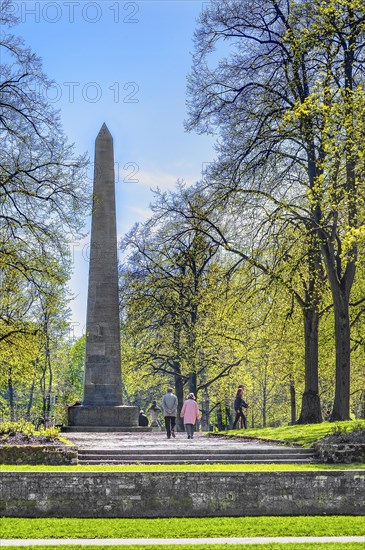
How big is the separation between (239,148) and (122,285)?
1705 centimetres

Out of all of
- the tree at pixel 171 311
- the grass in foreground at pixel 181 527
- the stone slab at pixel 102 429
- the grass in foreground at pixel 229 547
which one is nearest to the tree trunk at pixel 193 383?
the tree at pixel 171 311

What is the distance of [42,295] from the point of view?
2964 centimetres

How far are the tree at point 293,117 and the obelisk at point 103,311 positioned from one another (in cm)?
445

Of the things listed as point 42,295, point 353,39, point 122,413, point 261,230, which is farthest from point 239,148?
point 122,413

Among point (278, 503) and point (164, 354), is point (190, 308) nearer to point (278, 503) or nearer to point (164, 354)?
point (164, 354)

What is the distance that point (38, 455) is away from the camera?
19.1 m

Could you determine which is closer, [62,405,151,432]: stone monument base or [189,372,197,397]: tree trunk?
[62,405,151,432]: stone monument base

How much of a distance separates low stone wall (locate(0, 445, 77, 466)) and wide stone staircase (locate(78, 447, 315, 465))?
0.34 meters

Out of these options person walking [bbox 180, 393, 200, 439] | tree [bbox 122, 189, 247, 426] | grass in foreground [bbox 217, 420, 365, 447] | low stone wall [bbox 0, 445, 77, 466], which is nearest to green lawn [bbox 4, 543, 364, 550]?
low stone wall [bbox 0, 445, 77, 466]

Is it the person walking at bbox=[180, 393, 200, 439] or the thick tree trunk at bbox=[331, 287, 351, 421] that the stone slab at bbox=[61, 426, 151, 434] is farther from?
the thick tree trunk at bbox=[331, 287, 351, 421]

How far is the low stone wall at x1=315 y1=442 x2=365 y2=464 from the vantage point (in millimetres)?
19609

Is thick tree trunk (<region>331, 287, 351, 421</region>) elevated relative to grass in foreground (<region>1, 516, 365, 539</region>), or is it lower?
elevated

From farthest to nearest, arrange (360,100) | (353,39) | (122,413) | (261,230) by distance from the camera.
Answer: (122,413) → (261,230) → (353,39) → (360,100)

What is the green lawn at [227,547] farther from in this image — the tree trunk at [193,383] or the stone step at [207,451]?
the tree trunk at [193,383]
